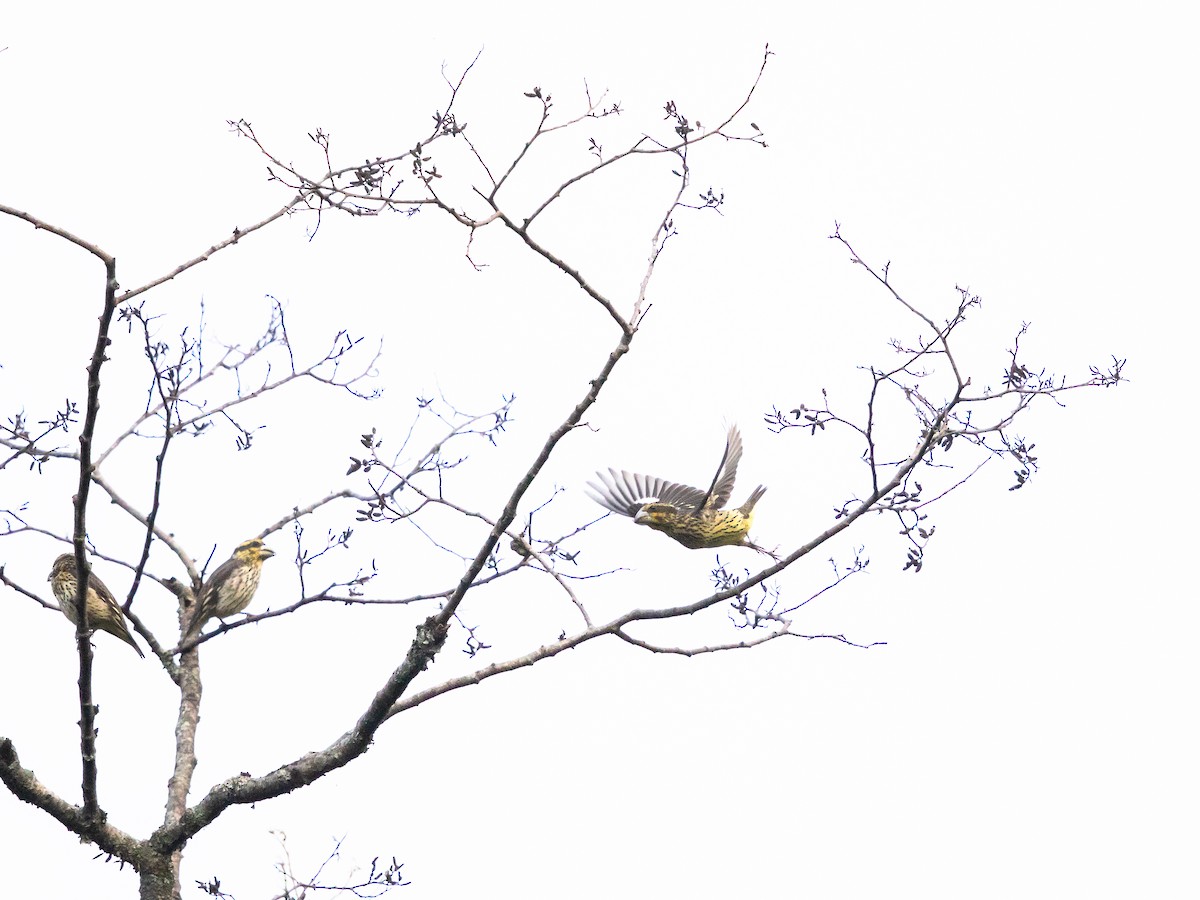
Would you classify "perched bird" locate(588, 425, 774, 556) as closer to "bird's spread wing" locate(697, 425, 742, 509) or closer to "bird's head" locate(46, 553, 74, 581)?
"bird's spread wing" locate(697, 425, 742, 509)

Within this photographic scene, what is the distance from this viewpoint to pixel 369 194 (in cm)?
504

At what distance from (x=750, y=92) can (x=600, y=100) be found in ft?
2.02

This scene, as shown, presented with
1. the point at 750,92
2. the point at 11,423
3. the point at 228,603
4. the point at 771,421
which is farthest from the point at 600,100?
the point at 228,603

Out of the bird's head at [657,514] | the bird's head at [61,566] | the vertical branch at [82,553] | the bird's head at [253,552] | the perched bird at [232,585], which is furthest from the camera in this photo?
the bird's head at [61,566]

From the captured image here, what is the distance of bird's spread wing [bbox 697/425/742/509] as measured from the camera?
809 centimetres

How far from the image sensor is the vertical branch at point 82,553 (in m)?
4.44

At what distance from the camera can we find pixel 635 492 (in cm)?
859

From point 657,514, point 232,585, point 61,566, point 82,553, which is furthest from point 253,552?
point 82,553

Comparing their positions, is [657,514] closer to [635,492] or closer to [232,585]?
[635,492]

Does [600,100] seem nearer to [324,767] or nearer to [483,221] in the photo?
[483,221]

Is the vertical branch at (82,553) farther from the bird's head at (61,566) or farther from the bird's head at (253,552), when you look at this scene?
the bird's head at (61,566)

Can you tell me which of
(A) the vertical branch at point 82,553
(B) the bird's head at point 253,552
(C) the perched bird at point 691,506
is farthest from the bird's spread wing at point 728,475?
(A) the vertical branch at point 82,553

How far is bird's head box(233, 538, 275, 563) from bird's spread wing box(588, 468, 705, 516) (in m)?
1.99

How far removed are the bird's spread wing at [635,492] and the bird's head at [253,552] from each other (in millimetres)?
1987
